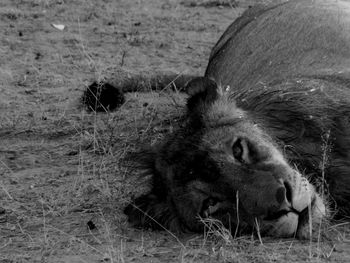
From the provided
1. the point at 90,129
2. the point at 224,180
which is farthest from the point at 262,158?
the point at 90,129

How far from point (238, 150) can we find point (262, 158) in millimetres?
138

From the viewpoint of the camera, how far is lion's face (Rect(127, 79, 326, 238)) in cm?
450

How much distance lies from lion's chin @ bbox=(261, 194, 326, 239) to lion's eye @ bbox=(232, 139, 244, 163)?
43 cm

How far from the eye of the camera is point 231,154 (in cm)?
484

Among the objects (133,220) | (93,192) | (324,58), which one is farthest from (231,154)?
(324,58)

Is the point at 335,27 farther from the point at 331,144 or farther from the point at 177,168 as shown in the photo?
the point at 177,168

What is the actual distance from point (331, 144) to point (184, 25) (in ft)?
15.2

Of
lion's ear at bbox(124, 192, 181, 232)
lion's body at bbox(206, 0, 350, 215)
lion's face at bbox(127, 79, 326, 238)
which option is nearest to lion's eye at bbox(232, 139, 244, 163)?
lion's face at bbox(127, 79, 326, 238)

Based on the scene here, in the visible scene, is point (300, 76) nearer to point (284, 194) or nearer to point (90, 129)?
point (284, 194)

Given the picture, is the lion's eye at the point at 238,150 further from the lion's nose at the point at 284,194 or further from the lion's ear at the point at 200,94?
the lion's ear at the point at 200,94

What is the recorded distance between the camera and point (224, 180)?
4699 millimetres

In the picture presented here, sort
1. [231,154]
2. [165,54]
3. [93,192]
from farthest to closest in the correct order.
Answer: [165,54]
[93,192]
[231,154]

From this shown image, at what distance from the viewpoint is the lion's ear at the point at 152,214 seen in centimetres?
500

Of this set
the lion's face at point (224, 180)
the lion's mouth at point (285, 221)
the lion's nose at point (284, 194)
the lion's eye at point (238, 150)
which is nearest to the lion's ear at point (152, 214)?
the lion's face at point (224, 180)
